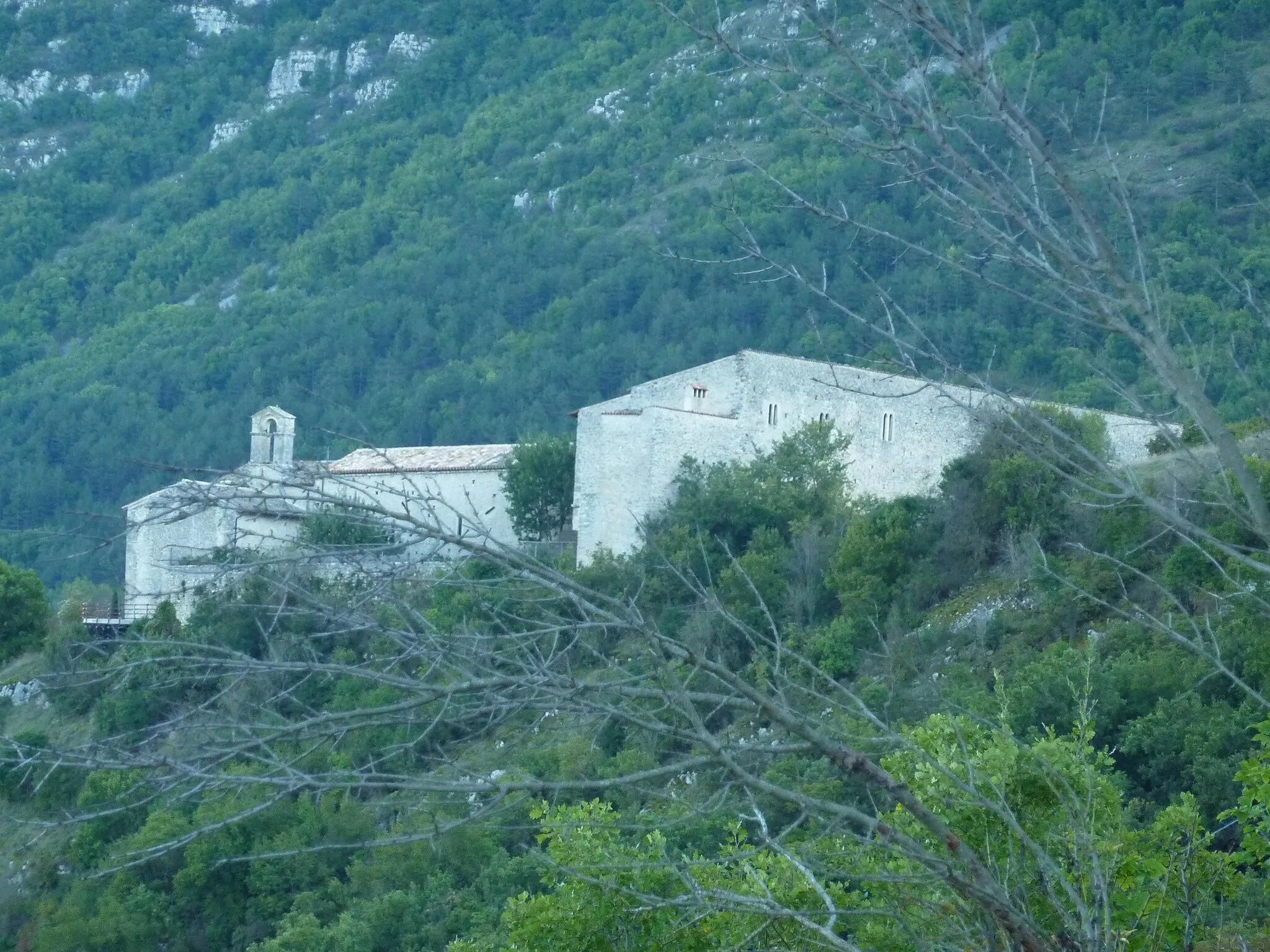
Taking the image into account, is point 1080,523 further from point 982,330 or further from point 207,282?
point 207,282

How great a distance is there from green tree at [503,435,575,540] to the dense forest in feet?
0.33

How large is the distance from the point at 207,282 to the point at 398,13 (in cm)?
2810

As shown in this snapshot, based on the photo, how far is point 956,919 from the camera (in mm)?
5941

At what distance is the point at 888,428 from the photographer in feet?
94.9

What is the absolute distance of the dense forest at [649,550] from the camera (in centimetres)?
478

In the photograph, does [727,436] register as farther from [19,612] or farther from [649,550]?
[19,612]

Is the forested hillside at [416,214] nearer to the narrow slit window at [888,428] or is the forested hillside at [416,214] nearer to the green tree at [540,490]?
the narrow slit window at [888,428]

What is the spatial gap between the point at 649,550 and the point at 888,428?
7561mm

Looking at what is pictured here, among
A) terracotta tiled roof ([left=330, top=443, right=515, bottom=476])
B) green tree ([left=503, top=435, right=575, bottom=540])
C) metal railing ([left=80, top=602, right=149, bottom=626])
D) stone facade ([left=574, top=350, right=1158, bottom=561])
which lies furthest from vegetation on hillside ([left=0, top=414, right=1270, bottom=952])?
terracotta tiled roof ([left=330, top=443, right=515, bottom=476])

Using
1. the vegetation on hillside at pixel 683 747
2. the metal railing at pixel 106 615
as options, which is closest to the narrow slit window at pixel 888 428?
the vegetation on hillside at pixel 683 747

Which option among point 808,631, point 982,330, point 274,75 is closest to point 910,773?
point 808,631

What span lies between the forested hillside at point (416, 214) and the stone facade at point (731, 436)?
4.67ft

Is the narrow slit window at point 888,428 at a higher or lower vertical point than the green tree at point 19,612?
higher

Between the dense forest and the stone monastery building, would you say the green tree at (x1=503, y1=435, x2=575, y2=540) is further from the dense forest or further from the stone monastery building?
the stone monastery building
